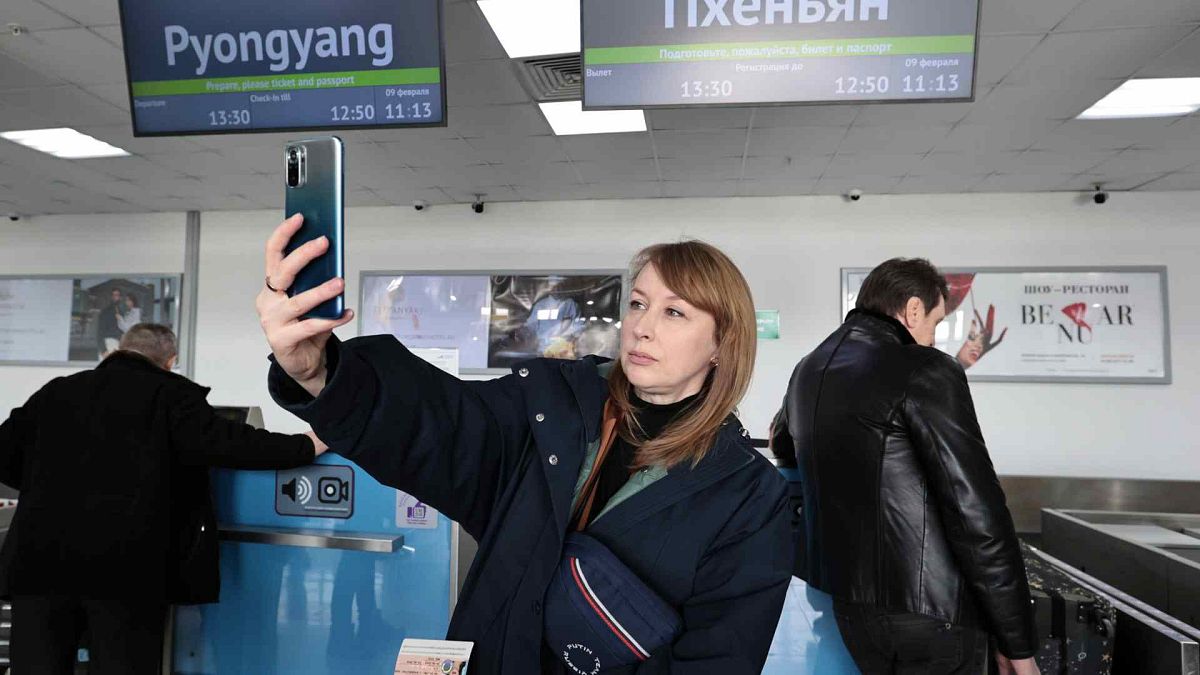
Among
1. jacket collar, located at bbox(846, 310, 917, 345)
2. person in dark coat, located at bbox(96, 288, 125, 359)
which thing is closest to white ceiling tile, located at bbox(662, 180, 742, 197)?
jacket collar, located at bbox(846, 310, 917, 345)

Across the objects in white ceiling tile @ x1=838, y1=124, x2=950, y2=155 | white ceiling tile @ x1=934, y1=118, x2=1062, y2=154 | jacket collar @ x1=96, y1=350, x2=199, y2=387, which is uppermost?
white ceiling tile @ x1=838, y1=124, x2=950, y2=155

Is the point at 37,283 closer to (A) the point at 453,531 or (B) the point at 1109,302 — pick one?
(A) the point at 453,531

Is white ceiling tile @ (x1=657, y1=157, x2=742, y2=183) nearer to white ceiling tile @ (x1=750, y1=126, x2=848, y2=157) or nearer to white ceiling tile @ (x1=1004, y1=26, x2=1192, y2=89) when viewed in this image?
white ceiling tile @ (x1=750, y1=126, x2=848, y2=157)

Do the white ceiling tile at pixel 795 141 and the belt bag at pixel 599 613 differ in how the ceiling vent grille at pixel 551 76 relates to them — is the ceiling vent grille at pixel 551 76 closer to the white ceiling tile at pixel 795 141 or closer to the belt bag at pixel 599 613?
the white ceiling tile at pixel 795 141

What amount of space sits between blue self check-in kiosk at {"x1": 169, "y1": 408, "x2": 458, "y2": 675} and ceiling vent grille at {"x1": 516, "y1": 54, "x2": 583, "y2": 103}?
2601 mm

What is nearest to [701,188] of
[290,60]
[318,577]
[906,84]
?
[906,84]

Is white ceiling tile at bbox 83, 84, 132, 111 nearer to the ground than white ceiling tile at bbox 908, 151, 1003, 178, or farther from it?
farther from it

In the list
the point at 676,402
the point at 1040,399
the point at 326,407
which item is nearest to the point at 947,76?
the point at 676,402

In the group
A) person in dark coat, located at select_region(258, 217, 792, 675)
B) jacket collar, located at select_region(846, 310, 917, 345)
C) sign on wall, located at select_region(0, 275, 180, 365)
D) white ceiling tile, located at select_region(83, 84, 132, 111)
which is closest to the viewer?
person in dark coat, located at select_region(258, 217, 792, 675)

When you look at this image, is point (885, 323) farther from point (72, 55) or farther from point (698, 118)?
point (72, 55)

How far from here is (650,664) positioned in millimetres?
1155

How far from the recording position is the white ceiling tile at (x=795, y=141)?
4.84m

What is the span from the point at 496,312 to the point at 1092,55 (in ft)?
16.1

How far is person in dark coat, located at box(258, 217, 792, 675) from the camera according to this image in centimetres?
109
